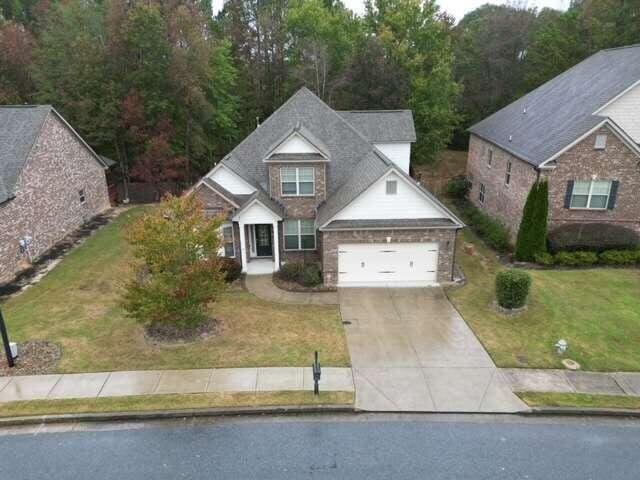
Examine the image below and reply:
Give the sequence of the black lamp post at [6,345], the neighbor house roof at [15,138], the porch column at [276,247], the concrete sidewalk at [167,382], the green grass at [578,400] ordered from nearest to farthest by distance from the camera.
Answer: the green grass at [578,400], the concrete sidewalk at [167,382], the black lamp post at [6,345], the porch column at [276,247], the neighbor house roof at [15,138]

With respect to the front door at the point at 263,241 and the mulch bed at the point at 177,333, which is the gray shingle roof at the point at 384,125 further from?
the mulch bed at the point at 177,333

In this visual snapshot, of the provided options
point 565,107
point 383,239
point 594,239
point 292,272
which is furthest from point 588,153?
point 292,272

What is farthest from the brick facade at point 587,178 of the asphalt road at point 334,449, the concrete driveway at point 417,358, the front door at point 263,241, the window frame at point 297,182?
the front door at point 263,241

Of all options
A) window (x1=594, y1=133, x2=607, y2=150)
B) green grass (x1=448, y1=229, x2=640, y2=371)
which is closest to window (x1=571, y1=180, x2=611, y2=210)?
window (x1=594, y1=133, x2=607, y2=150)

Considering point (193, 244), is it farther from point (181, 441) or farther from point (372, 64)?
point (372, 64)

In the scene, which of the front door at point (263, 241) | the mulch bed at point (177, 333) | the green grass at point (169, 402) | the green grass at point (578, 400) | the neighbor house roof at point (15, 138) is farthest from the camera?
the front door at point (263, 241)

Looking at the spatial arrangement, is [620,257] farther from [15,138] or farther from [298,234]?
[15,138]

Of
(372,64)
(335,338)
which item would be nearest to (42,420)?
(335,338)
